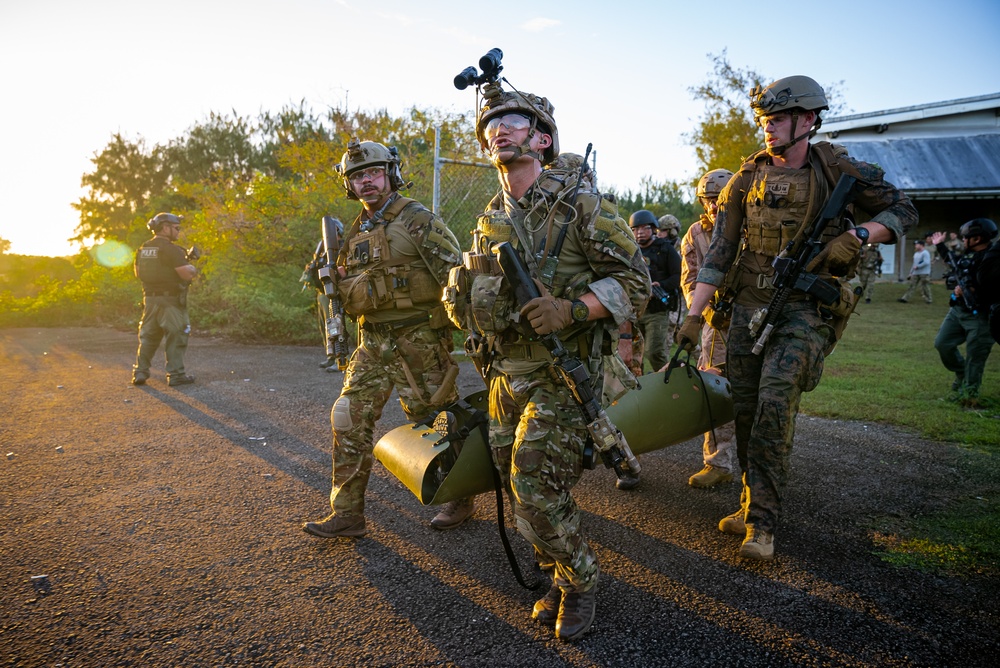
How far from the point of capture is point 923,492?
4.31m

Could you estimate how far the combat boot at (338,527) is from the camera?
3.68 m

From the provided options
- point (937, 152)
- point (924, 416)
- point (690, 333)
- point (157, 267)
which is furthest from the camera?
point (937, 152)

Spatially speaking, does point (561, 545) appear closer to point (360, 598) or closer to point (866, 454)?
point (360, 598)

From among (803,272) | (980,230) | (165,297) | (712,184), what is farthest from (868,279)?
(165,297)

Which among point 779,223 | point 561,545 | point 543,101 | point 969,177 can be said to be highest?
point 969,177

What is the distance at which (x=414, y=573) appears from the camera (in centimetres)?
329

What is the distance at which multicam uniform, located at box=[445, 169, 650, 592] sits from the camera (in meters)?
2.67

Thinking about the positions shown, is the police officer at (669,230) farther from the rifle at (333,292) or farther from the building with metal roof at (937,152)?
the building with metal roof at (937,152)

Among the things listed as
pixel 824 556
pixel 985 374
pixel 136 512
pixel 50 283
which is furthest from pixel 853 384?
pixel 50 283

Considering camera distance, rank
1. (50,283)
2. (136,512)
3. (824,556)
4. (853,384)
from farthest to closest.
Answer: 1. (50,283)
2. (853,384)
3. (136,512)
4. (824,556)

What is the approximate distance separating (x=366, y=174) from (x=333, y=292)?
0.76 metres

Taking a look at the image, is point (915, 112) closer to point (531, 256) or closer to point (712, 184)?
point (712, 184)

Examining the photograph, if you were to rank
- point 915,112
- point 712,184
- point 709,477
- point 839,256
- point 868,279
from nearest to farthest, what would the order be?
point 839,256, point 709,477, point 712,184, point 868,279, point 915,112

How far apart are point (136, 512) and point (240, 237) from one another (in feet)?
32.0
